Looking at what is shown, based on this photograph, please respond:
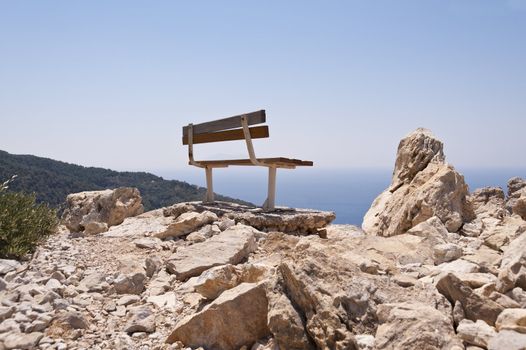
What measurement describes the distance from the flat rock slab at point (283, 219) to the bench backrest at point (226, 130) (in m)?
1.40

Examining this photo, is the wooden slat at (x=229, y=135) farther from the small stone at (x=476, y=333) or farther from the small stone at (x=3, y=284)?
the small stone at (x=476, y=333)

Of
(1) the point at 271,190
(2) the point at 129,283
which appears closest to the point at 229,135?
(1) the point at 271,190

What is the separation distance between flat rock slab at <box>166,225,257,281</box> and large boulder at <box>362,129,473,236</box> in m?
2.58

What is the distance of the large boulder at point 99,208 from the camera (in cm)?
886

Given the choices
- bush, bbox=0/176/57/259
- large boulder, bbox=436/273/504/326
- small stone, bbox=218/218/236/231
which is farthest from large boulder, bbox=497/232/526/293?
bush, bbox=0/176/57/259

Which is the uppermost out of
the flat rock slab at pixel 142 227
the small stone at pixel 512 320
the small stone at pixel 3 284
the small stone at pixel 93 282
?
the small stone at pixel 512 320

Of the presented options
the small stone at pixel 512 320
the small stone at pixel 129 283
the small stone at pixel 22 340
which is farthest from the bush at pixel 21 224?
the small stone at pixel 512 320

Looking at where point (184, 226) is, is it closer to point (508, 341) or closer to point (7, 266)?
point (7, 266)

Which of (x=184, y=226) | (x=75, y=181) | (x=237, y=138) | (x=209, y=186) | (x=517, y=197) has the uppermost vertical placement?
(x=237, y=138)

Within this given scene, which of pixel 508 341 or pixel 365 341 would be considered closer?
pixel 508 341

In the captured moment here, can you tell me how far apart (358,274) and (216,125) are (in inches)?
228

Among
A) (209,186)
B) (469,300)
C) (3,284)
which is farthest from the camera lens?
(209,186)

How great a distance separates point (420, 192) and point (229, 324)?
4.30 meters

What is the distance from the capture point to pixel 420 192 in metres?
7.15
